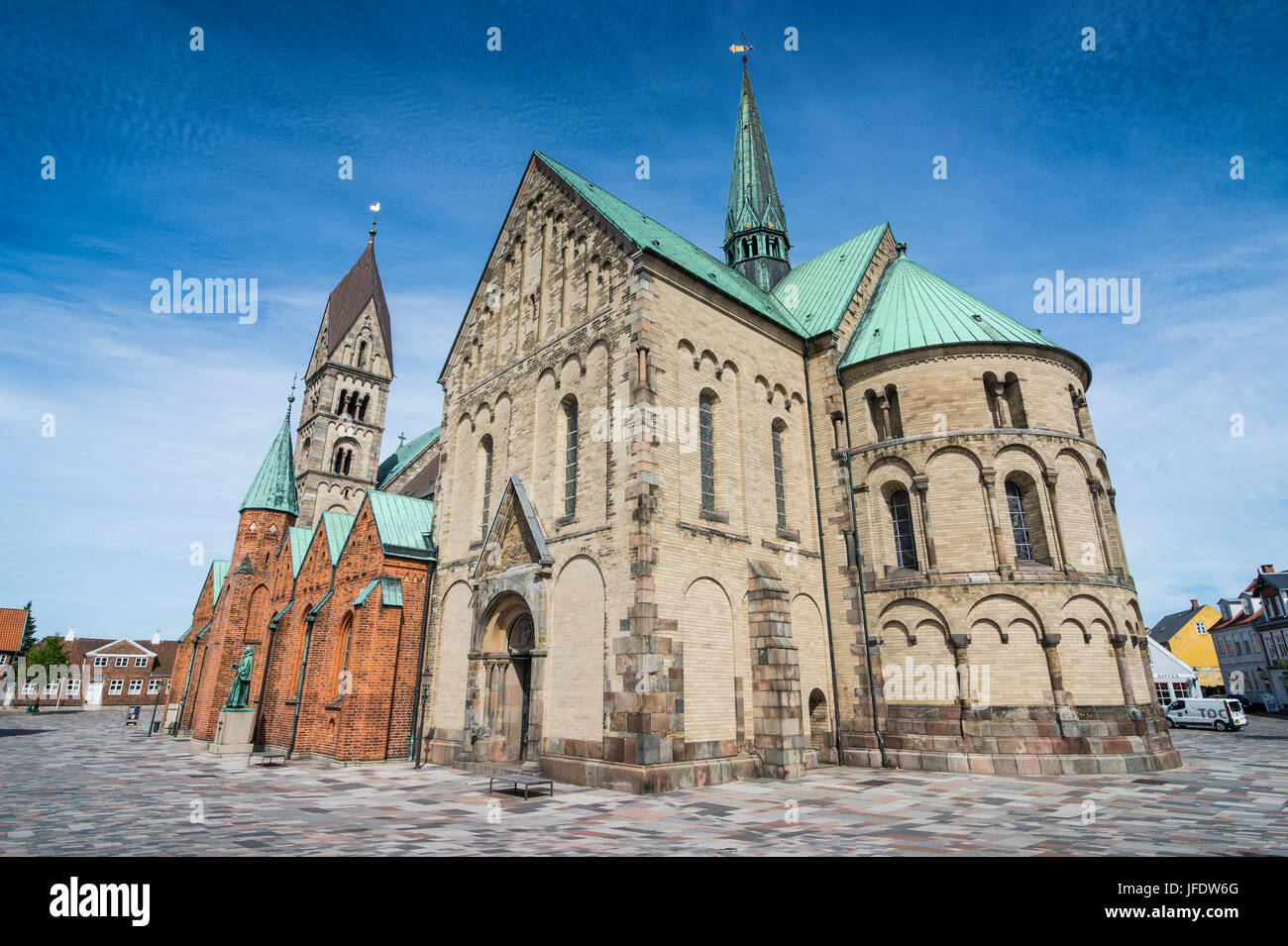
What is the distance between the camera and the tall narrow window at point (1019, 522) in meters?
19.7

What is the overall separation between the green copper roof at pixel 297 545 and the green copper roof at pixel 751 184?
24.2 meters

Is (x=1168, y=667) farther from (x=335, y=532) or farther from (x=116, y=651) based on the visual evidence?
(x=116, y=651)

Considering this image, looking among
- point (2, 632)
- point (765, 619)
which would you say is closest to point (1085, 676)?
point (765, 619)

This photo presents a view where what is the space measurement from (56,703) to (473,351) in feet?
267

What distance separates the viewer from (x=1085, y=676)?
717 inches

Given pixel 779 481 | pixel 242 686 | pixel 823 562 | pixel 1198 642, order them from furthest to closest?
pixel 1198 642 < pixel 242 686 < pixel 823 562 < pixel 779 481

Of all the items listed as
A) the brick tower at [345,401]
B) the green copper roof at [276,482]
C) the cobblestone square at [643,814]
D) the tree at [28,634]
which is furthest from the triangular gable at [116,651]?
the cobblestone square at [643,814]

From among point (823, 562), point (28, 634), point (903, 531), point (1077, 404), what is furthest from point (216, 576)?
point (28, 634)

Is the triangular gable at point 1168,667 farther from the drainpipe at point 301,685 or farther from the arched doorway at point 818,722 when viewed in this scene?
the drainpipe at point 301,685

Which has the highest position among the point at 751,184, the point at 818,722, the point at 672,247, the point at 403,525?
the point at 751,184

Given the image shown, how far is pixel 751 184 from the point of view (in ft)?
107

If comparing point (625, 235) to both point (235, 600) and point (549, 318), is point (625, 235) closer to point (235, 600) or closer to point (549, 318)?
point (549, 318)

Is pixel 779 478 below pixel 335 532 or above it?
above

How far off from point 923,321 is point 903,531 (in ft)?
23.2
